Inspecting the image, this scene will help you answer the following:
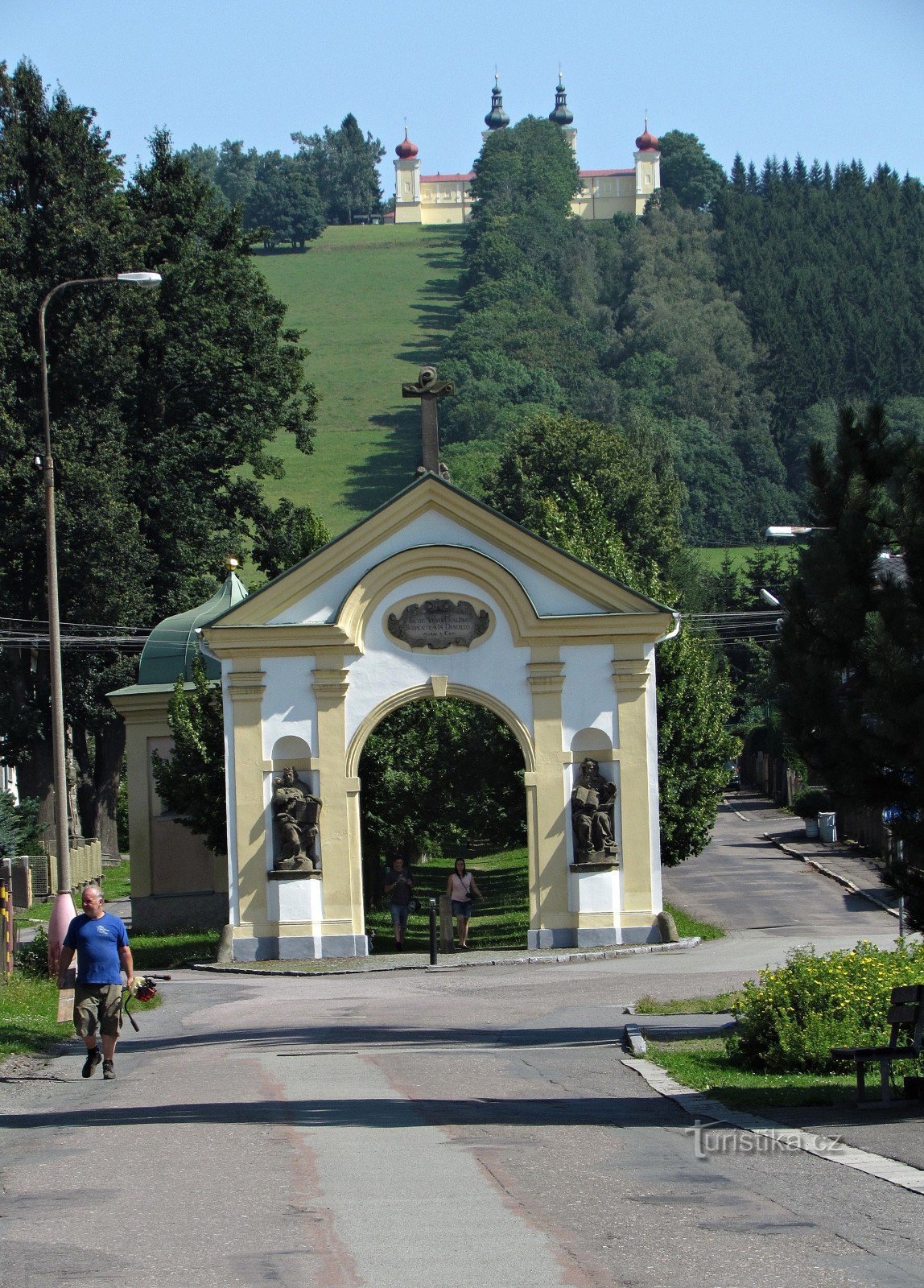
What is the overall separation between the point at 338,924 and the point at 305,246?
168m

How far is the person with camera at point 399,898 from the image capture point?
31516mm

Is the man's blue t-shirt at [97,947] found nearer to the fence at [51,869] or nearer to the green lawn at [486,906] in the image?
the green lawn at [486,906]

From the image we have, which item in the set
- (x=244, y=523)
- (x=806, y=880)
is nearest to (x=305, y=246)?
(x=244, y=523)

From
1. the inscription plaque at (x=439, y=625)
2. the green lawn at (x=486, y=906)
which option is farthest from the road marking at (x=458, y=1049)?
the green lawn at (x=486, y=906)

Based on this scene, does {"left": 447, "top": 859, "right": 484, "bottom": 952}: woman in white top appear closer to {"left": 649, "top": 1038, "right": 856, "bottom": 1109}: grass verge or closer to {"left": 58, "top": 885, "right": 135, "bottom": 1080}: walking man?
{"left": 649, "top": 1038, "right": 856, "bottom": 1109}: grass verge

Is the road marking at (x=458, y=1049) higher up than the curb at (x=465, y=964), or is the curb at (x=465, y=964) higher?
the road marking at (x=458, y=1049)

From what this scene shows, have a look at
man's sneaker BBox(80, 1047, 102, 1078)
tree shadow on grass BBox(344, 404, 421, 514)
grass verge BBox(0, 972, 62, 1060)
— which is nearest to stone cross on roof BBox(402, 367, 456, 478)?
grass verge BBox(0, 972, 62, 1060)

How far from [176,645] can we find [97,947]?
23.8 m

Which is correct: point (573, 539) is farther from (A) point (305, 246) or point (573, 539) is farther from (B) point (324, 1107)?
(A) point (305, 246)

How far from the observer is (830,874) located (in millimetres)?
40656

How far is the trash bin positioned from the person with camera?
62.6ft

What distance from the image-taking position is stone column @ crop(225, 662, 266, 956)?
2872 cm

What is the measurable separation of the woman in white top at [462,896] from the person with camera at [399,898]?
61.3 inches

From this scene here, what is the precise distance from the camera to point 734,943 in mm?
28328
